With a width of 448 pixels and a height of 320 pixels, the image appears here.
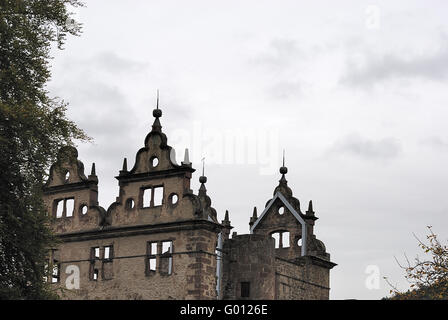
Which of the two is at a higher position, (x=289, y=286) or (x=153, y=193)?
(x=153, y=193)

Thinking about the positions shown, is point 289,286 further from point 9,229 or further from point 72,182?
point 9,229

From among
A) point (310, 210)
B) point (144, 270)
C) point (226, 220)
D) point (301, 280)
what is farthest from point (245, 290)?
point (226, 220)

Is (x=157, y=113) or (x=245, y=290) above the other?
(x=157, y=113)

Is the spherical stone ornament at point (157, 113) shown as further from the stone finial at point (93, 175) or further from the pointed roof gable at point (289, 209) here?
the pointed roof gable at point (289, 209)

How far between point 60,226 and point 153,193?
5263 millimetres

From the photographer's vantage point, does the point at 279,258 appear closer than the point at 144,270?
No

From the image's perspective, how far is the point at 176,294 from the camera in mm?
34094

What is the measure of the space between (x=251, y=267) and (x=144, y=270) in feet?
15.5

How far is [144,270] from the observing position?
35.2 metres

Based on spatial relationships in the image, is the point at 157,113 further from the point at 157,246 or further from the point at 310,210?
the point at 310,210

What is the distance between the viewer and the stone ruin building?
34531mm
